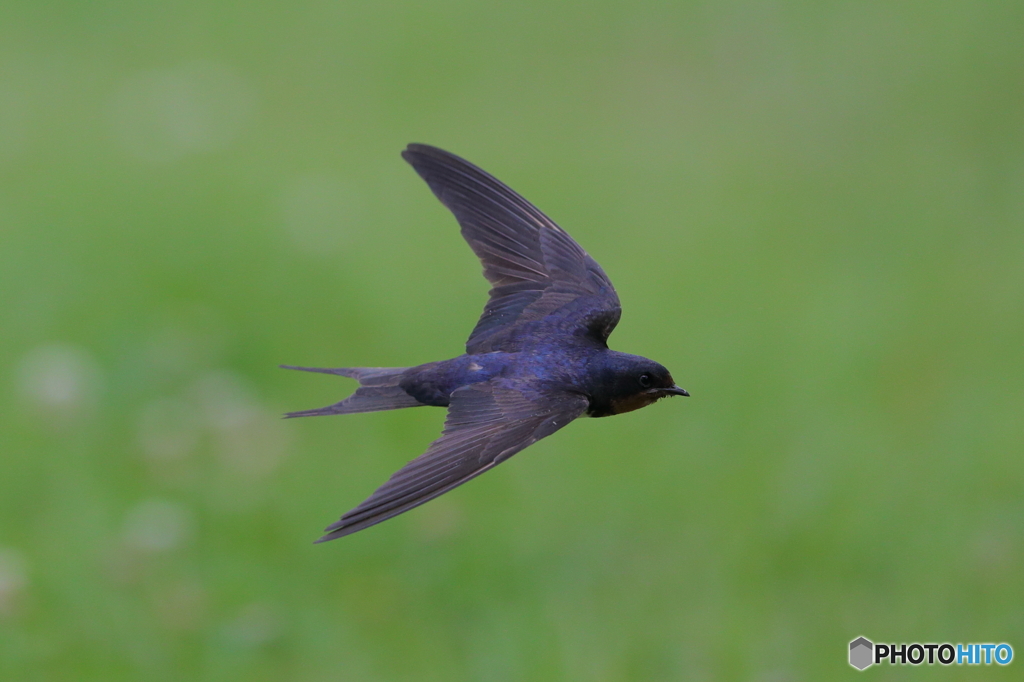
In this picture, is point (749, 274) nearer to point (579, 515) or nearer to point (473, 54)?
point (579, 515)

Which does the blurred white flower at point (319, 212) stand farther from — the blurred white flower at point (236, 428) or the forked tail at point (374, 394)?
the forked tail at point (374, 394)

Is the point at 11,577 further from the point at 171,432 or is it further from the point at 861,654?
the point at 861,654

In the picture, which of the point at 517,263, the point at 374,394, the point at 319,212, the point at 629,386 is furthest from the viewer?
the point at 319,212

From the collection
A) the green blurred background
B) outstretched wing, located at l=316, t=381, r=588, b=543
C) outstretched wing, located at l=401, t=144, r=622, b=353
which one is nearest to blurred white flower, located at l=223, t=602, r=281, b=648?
the green blurred background

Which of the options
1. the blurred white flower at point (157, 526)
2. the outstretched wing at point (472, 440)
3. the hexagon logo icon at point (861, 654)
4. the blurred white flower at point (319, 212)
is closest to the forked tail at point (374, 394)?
the outstretched wing at point (472, 440)

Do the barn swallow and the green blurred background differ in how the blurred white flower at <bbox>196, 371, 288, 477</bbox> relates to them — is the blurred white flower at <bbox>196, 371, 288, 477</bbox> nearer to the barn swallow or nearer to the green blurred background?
the green blurred background

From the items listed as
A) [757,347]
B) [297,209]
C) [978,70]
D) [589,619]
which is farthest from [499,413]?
[978,70]

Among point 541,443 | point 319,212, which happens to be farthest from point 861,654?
point 319,212
